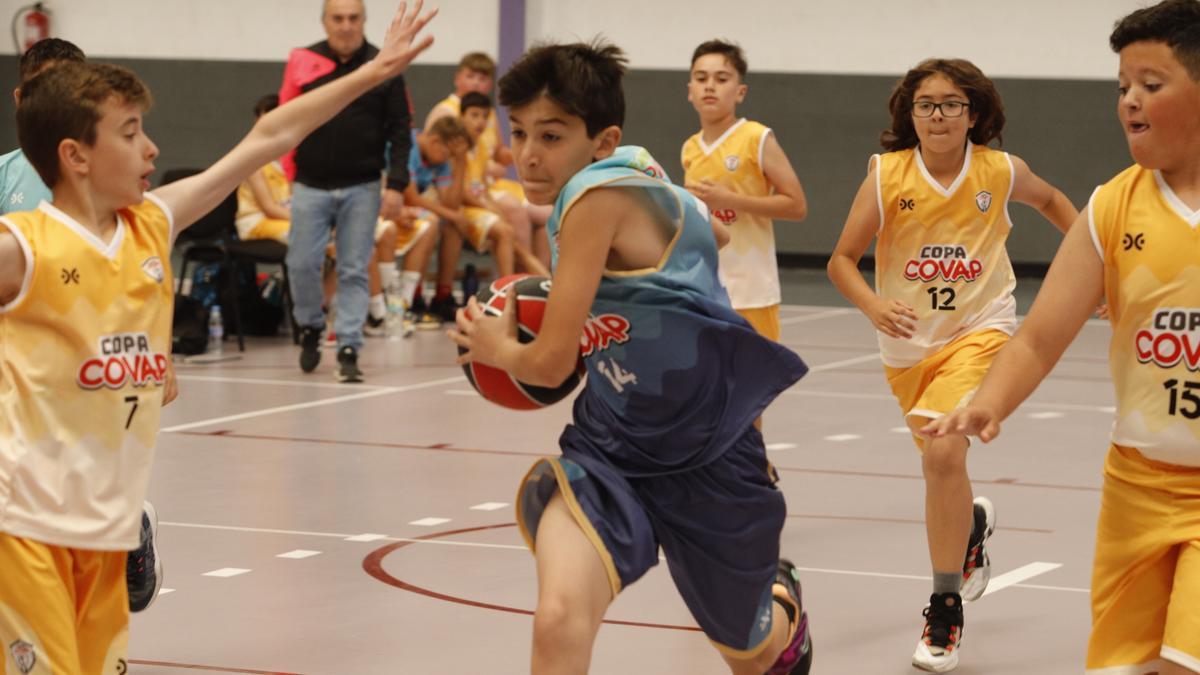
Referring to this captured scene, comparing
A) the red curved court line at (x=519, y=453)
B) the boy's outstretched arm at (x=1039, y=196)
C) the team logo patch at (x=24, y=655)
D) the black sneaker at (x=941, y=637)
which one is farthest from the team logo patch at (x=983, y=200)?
the team logo patch at (x=24, y=655)

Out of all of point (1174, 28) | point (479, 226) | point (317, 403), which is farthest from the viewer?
point (479, 226)

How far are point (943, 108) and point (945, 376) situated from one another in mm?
803

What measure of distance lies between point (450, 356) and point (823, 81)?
7.07m

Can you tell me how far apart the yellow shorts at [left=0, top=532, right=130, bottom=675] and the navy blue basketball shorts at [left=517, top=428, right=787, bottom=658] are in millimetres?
794

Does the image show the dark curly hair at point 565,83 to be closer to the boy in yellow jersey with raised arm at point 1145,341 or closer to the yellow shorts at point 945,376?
the boy in yellow jersey with raised arm at point 1145,341

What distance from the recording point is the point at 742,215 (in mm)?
7375

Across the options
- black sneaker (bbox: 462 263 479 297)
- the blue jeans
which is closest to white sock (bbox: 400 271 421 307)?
black sneaker (bbox: 462 263 479 297)

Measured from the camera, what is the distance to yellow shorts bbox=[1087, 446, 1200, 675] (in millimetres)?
3018

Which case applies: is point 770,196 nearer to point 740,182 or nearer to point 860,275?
point 740,182

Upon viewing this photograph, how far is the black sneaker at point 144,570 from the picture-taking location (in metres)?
4.13

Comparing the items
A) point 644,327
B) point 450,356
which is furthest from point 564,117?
point 450,356

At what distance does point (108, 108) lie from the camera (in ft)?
10.7

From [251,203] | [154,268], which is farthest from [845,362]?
[154,268]

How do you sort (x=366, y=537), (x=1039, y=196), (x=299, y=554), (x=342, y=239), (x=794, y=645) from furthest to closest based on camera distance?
(x=342, y=239) < (x=366, y=537) < (x=299, y=554) < (x=1039, y=196) < (x=794, y=645)
